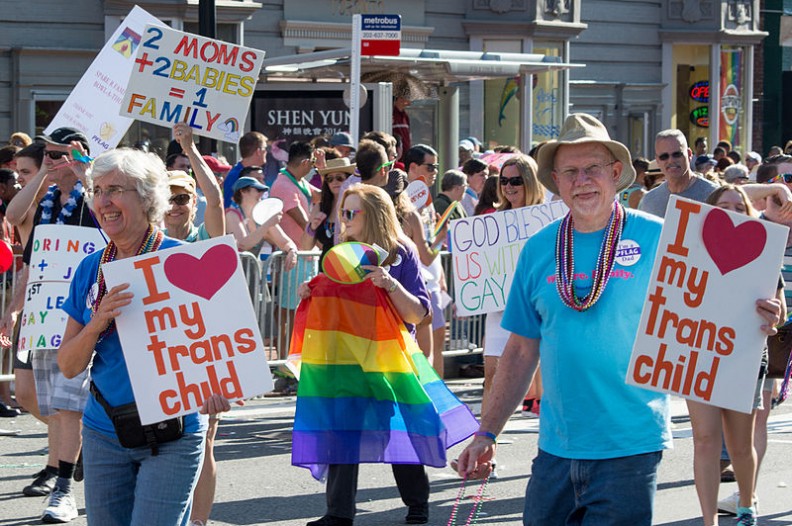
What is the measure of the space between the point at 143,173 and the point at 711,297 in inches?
75.3

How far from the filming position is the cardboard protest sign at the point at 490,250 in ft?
30.1

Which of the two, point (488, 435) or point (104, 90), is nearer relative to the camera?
point (488, 435)

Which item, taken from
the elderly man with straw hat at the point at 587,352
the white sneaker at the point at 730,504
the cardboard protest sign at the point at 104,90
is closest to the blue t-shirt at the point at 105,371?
the elderly man with straw hat at the point at 587,352

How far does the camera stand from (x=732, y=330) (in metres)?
4.61

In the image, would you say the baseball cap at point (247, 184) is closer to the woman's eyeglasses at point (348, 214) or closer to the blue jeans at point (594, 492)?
the woman's eyeglasses at point (348, 214)

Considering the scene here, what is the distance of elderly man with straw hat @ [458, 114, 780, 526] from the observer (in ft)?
14.6

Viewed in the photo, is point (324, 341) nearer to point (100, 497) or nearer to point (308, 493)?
point (308, 493)

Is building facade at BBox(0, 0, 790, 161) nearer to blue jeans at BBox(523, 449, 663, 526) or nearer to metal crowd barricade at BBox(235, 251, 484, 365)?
metal crowd barricade at BBox(235, 251, 484, 365)

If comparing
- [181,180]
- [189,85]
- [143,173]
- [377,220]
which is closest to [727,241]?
[143,173]

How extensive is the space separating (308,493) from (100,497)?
3557 mm

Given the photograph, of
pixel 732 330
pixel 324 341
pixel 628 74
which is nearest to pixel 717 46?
pixel 628 74

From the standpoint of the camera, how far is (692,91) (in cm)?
3142

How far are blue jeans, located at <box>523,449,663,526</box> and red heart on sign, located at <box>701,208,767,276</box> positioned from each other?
2.16ft

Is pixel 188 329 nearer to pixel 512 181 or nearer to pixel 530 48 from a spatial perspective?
pixel 512 181
